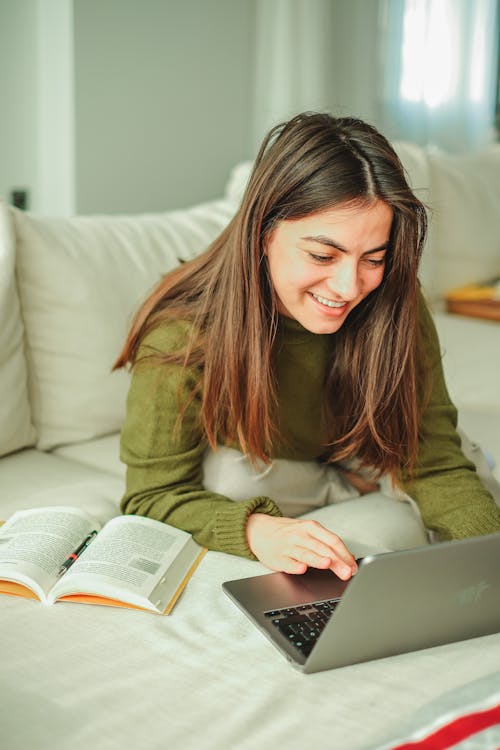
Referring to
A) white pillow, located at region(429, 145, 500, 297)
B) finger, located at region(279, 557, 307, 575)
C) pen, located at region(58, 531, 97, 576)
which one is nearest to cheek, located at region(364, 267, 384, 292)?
finger, located at region(279, 557, 307, 575)

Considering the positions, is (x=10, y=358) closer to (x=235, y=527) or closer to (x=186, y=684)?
(x=235, y=527)

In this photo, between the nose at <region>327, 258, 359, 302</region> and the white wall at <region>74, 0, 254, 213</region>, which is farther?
the white wall at <region>74, 0, 254, 213</region>

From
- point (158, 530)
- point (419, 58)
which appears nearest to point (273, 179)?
point (158, 530)

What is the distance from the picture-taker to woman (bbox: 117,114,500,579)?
45.2 inches

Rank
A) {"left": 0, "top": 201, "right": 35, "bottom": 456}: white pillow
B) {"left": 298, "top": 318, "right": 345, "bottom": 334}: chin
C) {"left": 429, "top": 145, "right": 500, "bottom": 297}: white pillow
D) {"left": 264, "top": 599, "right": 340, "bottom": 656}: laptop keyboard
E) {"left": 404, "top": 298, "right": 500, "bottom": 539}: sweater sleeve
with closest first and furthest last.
A: {"left": 264, "top": 599, "right": 340, "bottom": 656}: laptop keyboard < {"left": 298, "top": 318, "right": 345, "bottom": 334}: chin < {"left": 404, "top": 298, "right": 500, "bottom": 539}: sweater sleeve < {"left": 0, "top": 201, "right": 35, "bottom": 456}: white pillow < {"left": 429, "top": 145, "right": 500, "bottom": 297}: white pillow

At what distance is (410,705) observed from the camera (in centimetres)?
88

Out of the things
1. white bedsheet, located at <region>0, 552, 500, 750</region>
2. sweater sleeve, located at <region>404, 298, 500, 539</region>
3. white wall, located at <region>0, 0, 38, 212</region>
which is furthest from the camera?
white wall, located at <region>0, 0, 38, 212</region>

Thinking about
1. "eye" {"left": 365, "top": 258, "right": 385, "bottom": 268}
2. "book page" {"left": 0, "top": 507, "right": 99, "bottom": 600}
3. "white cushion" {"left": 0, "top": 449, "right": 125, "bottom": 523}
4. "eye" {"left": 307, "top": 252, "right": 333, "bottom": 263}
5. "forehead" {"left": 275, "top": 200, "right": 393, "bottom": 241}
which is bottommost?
"white cushion" {"left": 0, "top": 449, "right": 125, "bottom": 523}

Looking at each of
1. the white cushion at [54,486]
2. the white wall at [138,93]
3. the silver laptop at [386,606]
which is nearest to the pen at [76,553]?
the white cushion at [54,486]

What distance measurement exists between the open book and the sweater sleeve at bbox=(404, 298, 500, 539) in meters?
0.37

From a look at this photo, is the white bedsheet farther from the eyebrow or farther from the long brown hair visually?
the eyebrow

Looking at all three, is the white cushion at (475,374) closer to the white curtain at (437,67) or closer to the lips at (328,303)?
the lips at (328,303)

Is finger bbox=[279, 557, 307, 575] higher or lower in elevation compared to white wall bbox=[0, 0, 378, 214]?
lower

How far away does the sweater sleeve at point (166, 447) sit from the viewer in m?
1.24
